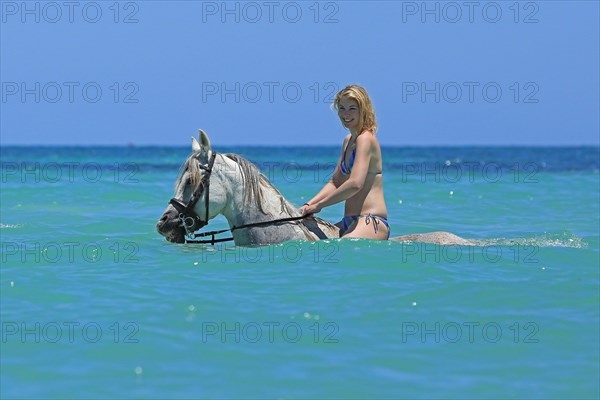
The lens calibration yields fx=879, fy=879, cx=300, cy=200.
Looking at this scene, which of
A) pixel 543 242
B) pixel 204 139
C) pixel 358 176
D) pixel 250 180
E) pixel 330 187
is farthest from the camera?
pixel 543 242

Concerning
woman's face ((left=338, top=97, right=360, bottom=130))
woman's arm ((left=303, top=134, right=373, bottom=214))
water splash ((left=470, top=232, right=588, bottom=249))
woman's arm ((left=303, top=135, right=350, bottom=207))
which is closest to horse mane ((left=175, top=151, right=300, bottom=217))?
woman's arm ((left=303, top=135, right=350, bottom=207))

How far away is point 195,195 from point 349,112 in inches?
53.7

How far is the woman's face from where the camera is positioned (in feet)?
22.5

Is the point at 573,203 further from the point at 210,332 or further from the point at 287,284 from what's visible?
the point at 210,332

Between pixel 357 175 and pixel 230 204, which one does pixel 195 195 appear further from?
pixel 357 175

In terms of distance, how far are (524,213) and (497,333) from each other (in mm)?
9678

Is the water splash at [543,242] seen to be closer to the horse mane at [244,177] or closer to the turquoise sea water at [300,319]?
the turquoise sea water at [300,319]

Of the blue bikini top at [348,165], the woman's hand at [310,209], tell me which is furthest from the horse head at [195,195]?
the blue bikini top at [348,165]

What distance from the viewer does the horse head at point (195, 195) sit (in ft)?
22.4

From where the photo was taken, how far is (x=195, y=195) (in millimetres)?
6816

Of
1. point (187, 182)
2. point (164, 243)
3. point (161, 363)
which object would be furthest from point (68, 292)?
point (164, 243)

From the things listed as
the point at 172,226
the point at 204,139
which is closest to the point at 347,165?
the point at 204,139

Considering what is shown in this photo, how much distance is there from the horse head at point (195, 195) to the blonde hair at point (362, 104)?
1.07 m

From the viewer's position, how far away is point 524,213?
1460 cm
